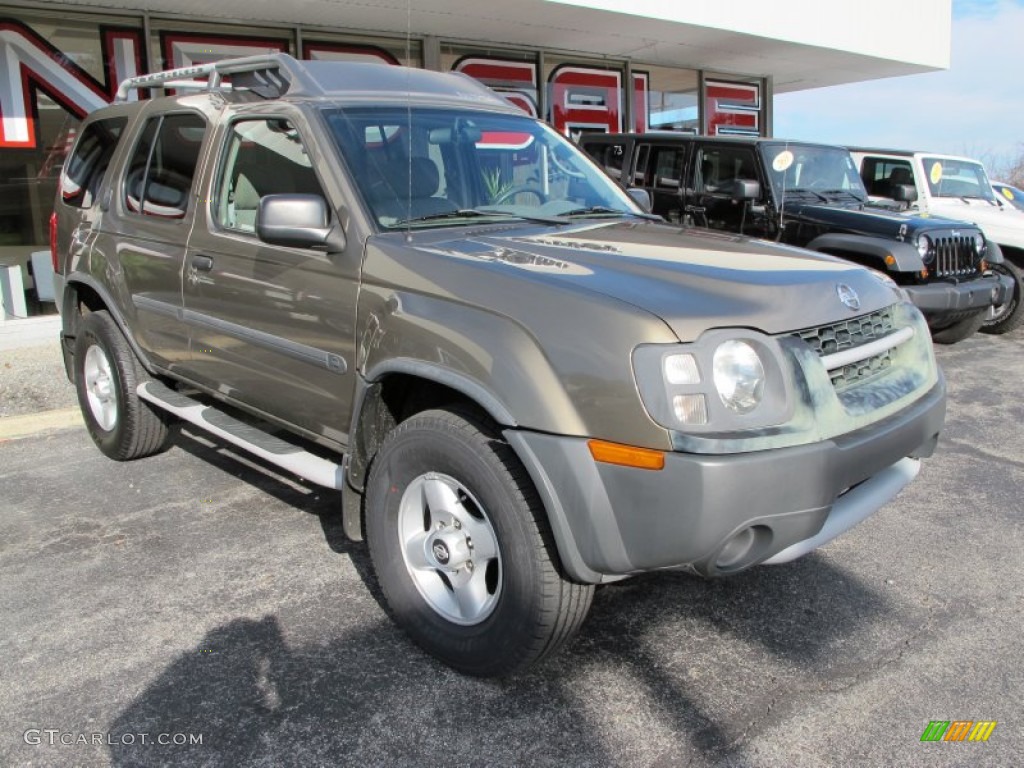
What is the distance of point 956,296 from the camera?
718 centimetres

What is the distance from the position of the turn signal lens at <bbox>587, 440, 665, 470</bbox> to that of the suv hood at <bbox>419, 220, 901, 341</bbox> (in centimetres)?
33

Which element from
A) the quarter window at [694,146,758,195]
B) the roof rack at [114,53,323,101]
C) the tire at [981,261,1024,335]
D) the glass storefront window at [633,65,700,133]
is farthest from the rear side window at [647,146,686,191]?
the glass storefront window at [633,65,700,133]

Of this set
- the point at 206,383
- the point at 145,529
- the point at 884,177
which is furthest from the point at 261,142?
the point at 884,177

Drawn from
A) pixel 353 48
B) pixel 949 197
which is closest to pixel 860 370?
pixel 949 197

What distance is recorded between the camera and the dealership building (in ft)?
29.2

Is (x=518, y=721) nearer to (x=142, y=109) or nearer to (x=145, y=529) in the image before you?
(x=145, y=529)

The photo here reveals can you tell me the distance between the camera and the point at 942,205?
9.64m

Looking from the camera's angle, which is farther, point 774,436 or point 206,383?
point 206,383

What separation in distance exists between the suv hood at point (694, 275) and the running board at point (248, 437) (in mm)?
1058

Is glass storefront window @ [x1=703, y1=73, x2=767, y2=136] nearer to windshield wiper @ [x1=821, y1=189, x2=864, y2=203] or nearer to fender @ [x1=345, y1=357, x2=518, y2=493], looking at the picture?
windshield wiper @ [x1=821, y1=189, x2=864, y2=203]

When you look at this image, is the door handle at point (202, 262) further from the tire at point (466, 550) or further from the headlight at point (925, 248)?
the headlight at point (925, 248)

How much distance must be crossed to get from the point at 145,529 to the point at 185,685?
5.06 ft

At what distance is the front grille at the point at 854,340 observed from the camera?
2635 mm

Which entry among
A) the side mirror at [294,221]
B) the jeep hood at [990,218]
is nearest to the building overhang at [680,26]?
the jeep hood at [990,218]
